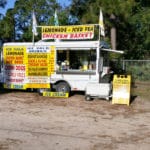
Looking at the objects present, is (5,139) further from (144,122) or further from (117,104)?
(117,104)

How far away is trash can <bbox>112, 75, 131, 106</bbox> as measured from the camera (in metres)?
18.8

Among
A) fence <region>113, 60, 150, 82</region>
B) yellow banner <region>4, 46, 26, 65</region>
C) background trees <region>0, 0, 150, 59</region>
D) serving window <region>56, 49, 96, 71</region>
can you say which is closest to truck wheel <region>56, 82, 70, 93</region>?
serving window <region>56, 49, 96, 71</region>

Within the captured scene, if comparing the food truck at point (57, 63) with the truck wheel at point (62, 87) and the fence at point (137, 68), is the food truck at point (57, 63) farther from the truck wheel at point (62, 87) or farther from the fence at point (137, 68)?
the fence at point (137, 68)

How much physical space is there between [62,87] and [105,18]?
41.7ft

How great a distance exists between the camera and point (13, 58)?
21938 millimetres

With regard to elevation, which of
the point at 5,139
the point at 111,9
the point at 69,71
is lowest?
the point at 5,139

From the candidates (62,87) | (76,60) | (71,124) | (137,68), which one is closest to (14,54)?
(62,87)

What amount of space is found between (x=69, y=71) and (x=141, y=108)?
4356 mm

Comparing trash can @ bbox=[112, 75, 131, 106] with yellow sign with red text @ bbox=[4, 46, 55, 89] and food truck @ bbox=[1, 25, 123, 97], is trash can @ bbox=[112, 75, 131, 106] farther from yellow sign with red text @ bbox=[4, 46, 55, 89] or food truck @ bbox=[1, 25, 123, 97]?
yellow sign with red text @ bbox=[4, 46, 55, 89]

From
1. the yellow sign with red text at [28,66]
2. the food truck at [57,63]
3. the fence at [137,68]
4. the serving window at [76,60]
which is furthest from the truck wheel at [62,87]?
the fence at [137,68]

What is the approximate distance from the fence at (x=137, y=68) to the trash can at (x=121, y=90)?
903 centimetres

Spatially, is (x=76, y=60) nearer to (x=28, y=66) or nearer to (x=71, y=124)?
(x=28, y=66)

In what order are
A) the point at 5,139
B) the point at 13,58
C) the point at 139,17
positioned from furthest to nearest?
1. the point at 139,17
2. the point at 13,58
3. the point at 5,139

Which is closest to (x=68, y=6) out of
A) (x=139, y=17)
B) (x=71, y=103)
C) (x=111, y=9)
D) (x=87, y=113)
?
(x=139, y=17)
